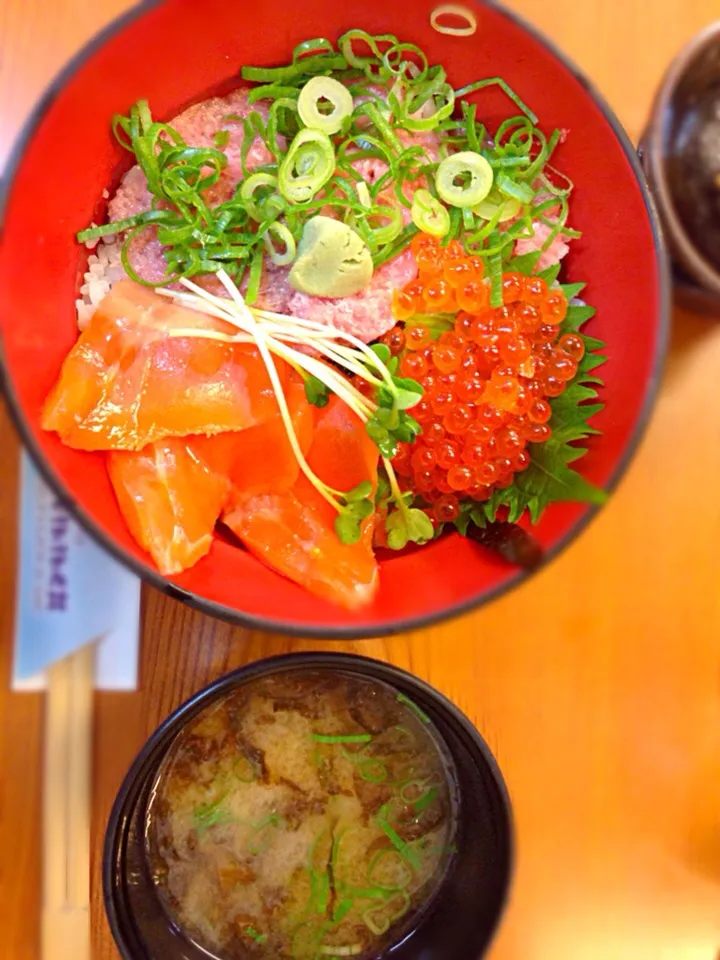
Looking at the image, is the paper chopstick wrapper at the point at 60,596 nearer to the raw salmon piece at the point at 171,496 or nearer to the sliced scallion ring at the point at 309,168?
the raw salmon piece at the point at 171,496

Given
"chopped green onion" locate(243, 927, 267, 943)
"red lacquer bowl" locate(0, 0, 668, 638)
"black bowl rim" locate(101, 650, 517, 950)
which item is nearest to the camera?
"red lacquer bowl" locate(0, 0, 668, 638)

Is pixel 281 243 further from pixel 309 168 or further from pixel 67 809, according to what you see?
pixel 67 809

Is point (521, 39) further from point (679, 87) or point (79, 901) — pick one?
point (79, 901)

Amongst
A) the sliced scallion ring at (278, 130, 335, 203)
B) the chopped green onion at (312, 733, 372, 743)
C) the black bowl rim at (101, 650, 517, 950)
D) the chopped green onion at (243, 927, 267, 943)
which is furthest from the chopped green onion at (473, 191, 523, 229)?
the chopped green onion at (243, 927, 267, 943)

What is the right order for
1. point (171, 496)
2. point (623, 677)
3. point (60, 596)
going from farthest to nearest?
1. point (623, 677)
2. point (60, 596)
3. point (171, 496)

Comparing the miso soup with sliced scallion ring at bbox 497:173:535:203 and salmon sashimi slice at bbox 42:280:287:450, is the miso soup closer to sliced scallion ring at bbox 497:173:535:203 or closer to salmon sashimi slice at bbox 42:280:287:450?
salmon sashimi slice at bbox 42:280:287:450

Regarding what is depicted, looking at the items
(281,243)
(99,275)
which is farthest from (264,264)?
(99,275)
